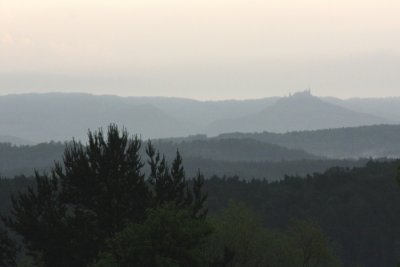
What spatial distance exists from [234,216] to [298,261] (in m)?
8.07

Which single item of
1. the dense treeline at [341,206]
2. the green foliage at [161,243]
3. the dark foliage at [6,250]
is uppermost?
the green foliage at [161,243]

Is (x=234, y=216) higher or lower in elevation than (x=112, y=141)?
lower

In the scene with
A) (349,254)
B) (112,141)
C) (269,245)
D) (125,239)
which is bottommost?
(349,254)

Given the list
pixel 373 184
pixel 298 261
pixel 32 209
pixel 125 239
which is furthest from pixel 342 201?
pixel 125 239

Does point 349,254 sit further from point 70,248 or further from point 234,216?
point 70,248

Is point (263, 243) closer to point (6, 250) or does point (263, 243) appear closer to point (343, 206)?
point (6, 250)

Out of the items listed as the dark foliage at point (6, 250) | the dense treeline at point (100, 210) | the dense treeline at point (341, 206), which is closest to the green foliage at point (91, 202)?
the dense treeline at point (100, 210)

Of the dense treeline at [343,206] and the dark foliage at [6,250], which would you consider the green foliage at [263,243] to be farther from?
the dense treeline at [343,206]

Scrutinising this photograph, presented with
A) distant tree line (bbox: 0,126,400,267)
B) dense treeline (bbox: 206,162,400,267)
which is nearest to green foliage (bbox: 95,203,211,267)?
distant tree line (bbox: 0,126,400,267)

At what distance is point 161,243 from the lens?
4269 centimetres

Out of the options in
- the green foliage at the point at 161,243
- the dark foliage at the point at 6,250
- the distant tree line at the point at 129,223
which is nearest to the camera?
the green foliage at the point at 161,243

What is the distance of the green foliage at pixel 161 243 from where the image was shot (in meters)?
42.3

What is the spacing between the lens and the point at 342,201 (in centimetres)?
18200

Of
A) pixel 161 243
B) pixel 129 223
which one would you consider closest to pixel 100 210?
pixel 129 223
